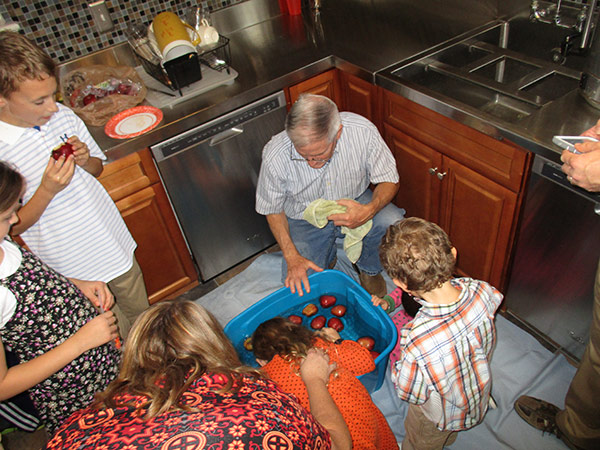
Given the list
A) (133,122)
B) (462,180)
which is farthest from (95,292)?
(462,180)

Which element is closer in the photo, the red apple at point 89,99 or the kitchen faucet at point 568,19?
the kitchen faucet at point 568,19

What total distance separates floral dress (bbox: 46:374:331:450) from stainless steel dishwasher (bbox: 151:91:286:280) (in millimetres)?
1182

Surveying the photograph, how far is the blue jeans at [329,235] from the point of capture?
6.22 feet

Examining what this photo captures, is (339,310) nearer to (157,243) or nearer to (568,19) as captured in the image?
(157,243)

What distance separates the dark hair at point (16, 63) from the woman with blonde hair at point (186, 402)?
727 mm

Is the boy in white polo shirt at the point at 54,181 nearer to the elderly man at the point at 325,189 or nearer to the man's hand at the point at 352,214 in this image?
the elderly man at the point at 325,189

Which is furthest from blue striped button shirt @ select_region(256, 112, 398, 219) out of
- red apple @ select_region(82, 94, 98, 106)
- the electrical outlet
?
the electrical outlet

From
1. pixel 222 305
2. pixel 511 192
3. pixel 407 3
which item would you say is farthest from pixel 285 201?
pixel 407 3

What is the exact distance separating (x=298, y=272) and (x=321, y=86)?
0.84 m

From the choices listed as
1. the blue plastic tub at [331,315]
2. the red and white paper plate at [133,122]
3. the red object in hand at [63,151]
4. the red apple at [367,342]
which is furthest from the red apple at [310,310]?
the red object in hand at [63,151]

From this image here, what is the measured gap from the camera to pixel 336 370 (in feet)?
4.42

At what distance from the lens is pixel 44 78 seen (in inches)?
49.9

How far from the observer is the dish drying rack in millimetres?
1941

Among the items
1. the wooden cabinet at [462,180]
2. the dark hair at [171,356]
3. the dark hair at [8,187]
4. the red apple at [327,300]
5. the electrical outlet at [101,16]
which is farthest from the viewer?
the electrical outlet at [101,16]
